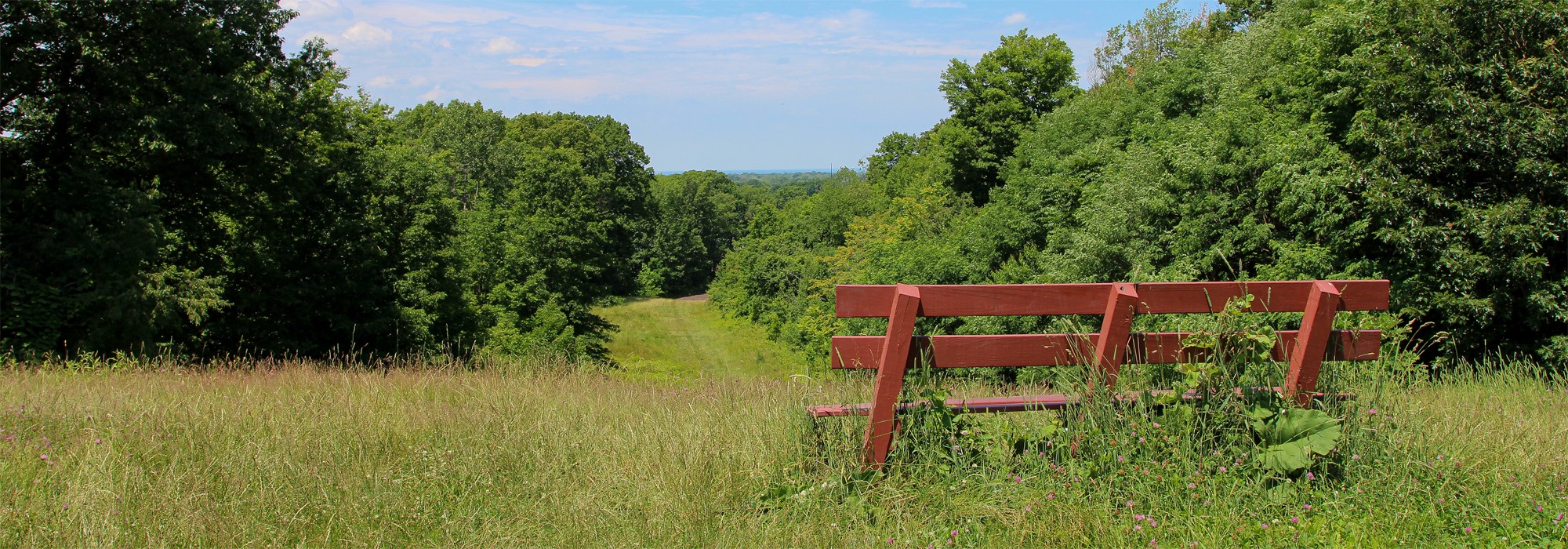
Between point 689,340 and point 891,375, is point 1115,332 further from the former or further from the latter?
point 689,340

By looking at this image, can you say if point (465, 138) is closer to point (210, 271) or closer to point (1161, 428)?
point (210, 271)

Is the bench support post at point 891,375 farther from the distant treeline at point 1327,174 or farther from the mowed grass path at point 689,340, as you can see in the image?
the mowed grass path at point 689,340

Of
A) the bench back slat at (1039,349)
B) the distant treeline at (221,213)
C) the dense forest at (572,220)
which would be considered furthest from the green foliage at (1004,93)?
the bench back slat at (1039,349)

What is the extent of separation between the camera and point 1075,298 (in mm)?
4020

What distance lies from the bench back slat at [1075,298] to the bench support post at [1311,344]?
0.27 ft

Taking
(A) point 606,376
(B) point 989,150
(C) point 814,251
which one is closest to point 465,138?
(C) point 814,251

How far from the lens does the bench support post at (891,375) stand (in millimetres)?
3770

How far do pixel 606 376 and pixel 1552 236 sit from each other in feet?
40.6

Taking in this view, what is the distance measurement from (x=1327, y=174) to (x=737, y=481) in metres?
14.3

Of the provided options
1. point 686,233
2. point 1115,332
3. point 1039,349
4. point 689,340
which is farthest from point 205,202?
point 686,233

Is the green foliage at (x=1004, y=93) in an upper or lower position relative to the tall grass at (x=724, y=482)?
upper

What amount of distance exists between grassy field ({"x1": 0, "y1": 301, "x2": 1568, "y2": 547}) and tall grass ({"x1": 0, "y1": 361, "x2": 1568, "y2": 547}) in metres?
0.01

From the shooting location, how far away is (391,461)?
4.17 m

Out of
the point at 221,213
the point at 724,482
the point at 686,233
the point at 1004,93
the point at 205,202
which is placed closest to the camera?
the point at 724,482
